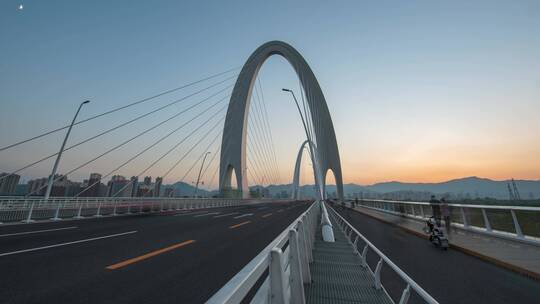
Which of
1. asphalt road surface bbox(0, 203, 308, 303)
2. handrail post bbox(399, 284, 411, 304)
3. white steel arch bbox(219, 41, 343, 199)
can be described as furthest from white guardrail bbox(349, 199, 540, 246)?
white steel arch bbox(219, 41, 343, 199)

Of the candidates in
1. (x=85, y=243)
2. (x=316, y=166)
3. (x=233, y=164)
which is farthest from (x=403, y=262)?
(x=233, y=164)

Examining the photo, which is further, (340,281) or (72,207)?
(72,207)

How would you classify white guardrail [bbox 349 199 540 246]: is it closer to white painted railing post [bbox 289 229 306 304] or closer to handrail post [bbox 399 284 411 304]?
handrail post [bbox 399 284 411 304]

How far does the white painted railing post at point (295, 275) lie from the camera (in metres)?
3.56

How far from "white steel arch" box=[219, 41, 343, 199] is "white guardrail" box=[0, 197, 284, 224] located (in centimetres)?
2727

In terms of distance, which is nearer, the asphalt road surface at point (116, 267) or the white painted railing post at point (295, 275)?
the white painted railing post at point (295, 275)

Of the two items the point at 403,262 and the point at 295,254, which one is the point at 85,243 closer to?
the point at 295,254

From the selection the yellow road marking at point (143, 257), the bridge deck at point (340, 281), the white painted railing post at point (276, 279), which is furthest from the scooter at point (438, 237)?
the white painted railing post at point (276, 279)

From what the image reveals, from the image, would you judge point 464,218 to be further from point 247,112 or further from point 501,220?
point 247,112

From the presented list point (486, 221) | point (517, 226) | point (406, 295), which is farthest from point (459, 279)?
point (486, 221)

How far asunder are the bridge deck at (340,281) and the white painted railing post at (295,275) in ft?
2.59

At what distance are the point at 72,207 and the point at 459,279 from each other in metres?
22.2

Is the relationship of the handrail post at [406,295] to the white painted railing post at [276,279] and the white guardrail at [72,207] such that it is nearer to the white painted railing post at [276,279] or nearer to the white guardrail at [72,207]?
the white painted railing post at [276,279]

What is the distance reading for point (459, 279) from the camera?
19.9 feet
